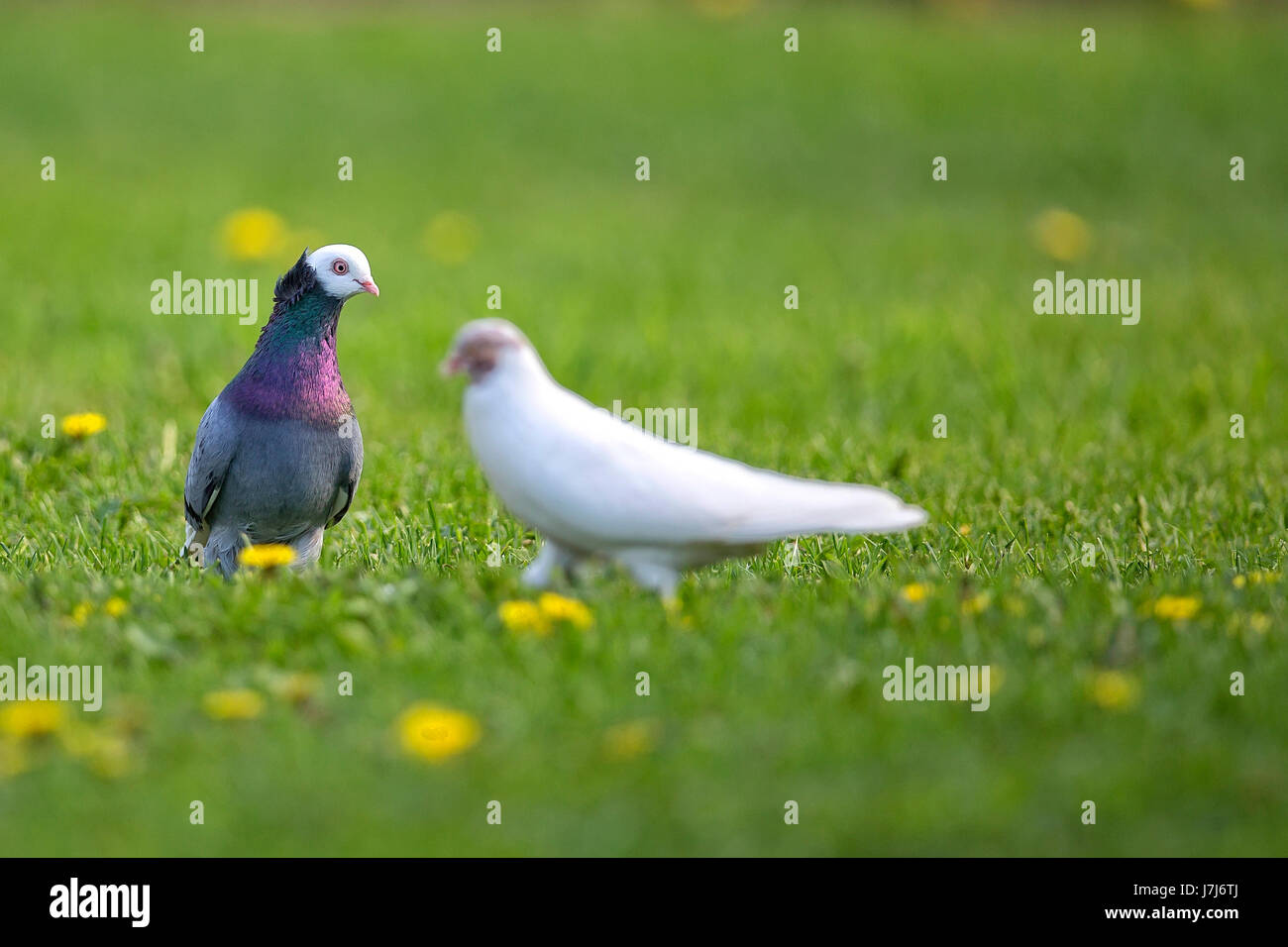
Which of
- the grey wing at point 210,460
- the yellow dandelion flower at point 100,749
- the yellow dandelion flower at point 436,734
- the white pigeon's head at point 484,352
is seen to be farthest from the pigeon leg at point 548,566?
the yellow dandelion flower at point 100,749

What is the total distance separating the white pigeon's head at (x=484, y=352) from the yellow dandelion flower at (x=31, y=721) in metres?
1.15

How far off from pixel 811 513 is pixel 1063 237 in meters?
7.90

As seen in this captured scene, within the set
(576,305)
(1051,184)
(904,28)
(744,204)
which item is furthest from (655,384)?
(904,28)

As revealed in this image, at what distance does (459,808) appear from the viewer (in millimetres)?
2971

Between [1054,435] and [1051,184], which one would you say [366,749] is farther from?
[1051,184]

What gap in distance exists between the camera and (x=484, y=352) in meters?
3.64

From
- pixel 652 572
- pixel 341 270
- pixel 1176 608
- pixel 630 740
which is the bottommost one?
pixel 630 740

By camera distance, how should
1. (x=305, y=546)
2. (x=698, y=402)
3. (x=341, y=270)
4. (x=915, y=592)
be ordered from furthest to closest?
1. (x=698, y=402)
2. (x=305, y=546)
3. (x=341, y=270)
4. (x=915, y=592)

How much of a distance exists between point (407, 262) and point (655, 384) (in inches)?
121

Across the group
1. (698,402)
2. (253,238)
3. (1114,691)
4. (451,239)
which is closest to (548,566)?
(1114,691)

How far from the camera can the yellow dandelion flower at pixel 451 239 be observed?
1018 centimetres

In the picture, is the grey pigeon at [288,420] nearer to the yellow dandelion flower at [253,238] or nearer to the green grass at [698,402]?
the green grass at [698,402]

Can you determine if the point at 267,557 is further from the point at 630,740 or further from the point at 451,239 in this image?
the point at 451,239

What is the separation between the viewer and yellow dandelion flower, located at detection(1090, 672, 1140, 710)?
3.28 meters
